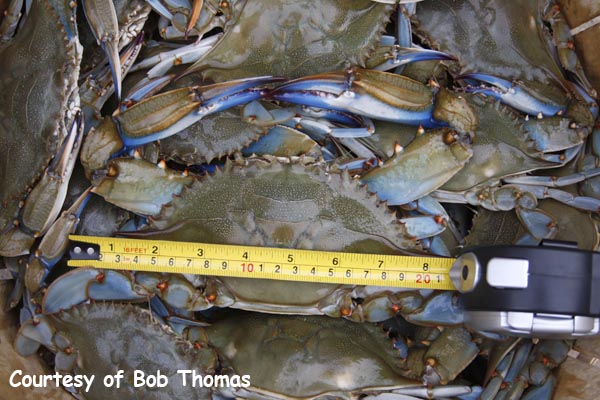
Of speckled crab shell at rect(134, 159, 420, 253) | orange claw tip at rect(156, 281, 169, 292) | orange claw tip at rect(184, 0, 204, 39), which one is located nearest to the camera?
speckled crab shell at rect(134, 159, 420, 253)

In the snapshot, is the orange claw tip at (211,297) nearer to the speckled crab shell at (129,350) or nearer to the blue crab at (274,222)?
the blue crab at (274,222)

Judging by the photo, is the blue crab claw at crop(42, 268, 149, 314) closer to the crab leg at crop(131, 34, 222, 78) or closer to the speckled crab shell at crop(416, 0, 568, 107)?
the crab leg at crop(131, 34, 222, 78)

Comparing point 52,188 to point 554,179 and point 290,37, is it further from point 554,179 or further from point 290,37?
point 554,179

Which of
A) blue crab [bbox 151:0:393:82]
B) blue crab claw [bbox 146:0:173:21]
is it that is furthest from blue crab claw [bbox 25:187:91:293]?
blue crab claw [bbox 146:0:173:21]

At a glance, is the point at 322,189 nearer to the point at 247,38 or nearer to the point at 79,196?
the point at 247,38

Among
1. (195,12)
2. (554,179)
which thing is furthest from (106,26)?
(554,179)

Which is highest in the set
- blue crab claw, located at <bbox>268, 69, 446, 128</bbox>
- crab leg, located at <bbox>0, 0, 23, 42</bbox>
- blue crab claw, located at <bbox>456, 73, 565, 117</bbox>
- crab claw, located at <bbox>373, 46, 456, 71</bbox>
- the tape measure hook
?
crab leg, located at <bbox>0, 0, 23, 42</bbox>
